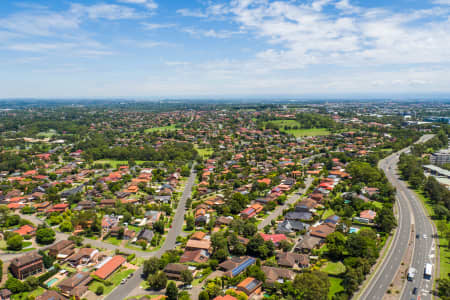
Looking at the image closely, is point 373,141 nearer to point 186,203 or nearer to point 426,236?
point 426,236

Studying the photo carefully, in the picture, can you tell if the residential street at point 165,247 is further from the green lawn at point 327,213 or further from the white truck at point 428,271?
the white truck at point 428,271

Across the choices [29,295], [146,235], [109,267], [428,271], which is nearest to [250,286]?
[109,267]

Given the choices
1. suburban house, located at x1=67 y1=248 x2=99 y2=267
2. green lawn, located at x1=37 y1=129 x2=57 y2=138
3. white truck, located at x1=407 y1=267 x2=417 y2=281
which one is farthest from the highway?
green lawn, located at x1=37 y1=129 x2=57 y2=138

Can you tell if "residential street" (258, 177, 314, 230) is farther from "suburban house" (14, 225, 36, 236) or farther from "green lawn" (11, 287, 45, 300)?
"suburban house" (14, 225, 36, 236)

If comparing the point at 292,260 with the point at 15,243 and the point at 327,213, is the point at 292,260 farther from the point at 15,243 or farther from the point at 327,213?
the point at 15,243

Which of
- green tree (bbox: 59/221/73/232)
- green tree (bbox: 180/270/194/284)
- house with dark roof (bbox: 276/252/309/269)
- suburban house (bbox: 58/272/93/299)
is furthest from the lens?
green tree (bbox: 59/221/73/232)

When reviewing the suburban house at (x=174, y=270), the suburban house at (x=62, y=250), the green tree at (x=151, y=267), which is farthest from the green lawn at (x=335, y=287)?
the suburban house at (x=62, y=250)
